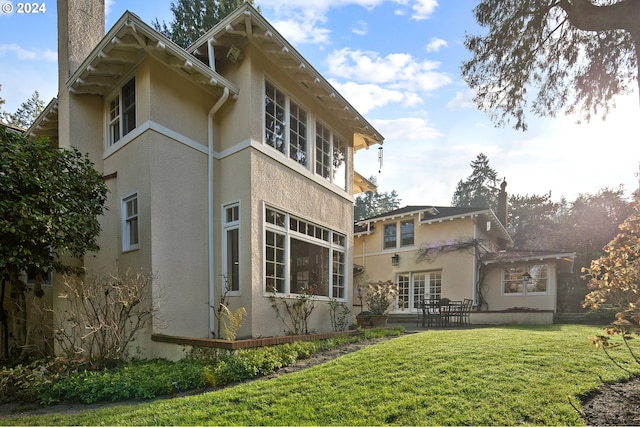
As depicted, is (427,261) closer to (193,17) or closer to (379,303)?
(379,303)

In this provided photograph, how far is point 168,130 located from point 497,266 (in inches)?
598

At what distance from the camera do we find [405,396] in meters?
3.94

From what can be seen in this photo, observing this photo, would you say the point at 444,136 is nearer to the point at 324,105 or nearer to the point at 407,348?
the point at 324,105

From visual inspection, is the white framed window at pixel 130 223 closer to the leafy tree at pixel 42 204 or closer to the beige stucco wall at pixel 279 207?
the leafy tree at pixel 42 204

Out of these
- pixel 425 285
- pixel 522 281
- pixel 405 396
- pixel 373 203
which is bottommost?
pixel 425 285

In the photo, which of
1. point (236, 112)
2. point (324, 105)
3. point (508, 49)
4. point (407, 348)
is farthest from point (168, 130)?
point (508, 49)

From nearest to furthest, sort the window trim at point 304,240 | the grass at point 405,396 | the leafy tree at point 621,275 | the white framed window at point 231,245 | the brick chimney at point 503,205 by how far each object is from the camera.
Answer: the grass at point 405,396, the leafy tree at point 621,275, the white framed window at point 231,245, the window trim at point 304,240, the brick chimney at point 503,205

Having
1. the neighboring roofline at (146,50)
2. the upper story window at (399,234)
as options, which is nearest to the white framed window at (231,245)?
the neighboring roofline at (146,50)

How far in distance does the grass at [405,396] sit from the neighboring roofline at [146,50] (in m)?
5.82

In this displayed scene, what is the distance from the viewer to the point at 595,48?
672cm

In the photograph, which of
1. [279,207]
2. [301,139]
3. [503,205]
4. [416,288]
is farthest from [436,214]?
[279,207]

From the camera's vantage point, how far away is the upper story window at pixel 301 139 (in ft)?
27.1

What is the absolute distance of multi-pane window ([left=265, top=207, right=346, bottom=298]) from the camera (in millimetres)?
7809

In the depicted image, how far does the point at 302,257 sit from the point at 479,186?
49.5 meters
